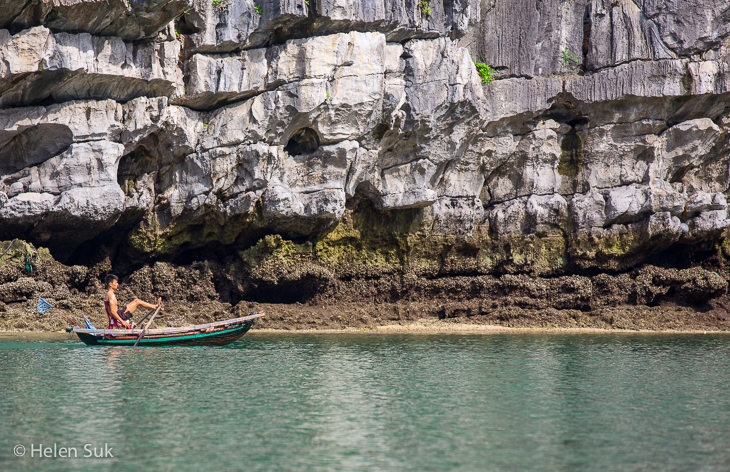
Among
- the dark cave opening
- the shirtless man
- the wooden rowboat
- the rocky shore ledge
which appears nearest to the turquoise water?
the wooden rowboat

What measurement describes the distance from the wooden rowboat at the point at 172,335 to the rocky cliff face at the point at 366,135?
4560mm

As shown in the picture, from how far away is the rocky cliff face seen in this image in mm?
19891

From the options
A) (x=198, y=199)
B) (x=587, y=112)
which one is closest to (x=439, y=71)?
(x=587, y=112)

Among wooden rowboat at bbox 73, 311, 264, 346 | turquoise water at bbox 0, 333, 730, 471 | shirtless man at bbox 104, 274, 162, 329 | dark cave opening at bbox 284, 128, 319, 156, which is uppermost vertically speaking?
dark cave opening at bbox 284, 128, 319, 156

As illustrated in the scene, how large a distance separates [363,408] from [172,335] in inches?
327

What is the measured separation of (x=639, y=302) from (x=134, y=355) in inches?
704

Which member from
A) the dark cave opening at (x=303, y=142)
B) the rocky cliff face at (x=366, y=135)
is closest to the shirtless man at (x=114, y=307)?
the rocky cliff face at (x=366, y=135)

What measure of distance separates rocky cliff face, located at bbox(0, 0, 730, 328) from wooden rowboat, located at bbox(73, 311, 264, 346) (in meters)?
4.56

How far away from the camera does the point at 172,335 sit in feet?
57.7

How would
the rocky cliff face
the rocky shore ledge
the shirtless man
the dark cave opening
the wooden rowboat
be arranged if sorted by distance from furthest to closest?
the dark cave opening
the rocky shore ledge
the rocky cliff face
the shirtless man
the wooden rowboat

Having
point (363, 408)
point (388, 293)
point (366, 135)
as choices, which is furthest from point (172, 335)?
point (366, 135)

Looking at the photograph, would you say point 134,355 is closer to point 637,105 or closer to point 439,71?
point 439,71

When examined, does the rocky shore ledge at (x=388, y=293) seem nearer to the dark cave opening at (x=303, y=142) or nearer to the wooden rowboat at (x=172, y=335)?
the dark cave opening at (x=303, y=142)

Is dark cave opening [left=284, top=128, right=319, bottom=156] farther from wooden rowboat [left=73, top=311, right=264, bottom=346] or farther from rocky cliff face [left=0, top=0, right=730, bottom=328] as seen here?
wooden rowboat [left=73, top=311, right=264, bottom=346]
